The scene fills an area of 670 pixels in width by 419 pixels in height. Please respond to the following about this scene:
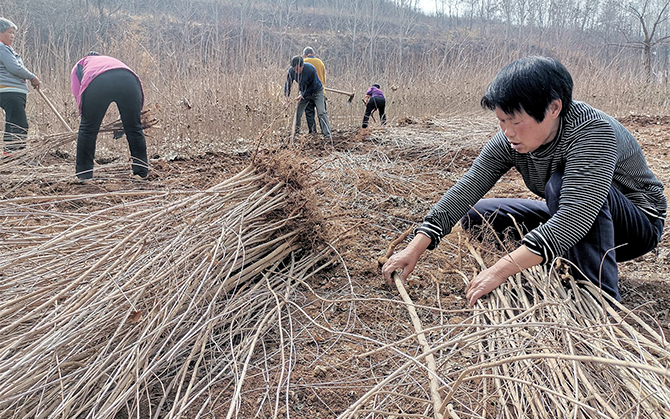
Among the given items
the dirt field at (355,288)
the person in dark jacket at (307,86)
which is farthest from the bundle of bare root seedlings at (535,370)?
the person in dark jacket at (307,86)

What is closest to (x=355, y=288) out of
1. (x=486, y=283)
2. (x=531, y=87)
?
(x=486, y=283)

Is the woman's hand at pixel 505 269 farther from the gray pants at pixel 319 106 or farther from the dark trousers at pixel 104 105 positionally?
the gray pants at pixel 319 106

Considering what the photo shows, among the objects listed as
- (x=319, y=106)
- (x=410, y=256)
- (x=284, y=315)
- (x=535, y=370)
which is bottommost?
(x=284, y=315)

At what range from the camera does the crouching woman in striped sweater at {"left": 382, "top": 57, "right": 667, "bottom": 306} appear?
144cm

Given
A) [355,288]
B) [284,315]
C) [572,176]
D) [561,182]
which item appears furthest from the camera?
[355,288]

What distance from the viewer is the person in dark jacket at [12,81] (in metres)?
4.04

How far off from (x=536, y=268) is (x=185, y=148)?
476 cm

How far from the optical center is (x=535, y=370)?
1.24 m

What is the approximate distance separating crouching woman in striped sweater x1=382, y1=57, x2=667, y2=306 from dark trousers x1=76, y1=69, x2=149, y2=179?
2665 mm

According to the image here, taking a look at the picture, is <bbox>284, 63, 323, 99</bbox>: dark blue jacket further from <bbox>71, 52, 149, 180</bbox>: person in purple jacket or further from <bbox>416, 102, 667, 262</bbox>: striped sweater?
<bbox>416, 102, 667, 262</bbox>: striped sweater

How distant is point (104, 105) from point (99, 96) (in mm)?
78

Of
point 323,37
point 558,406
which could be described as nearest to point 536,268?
point 558,406

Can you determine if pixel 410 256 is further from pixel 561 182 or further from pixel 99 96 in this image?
pixel 99 96

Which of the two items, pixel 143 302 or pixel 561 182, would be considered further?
pixel 561 182
